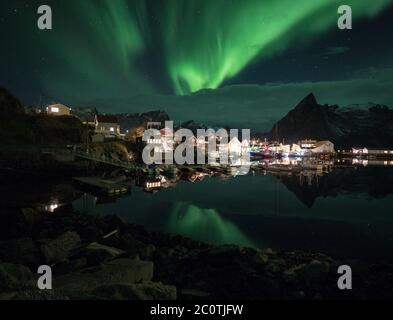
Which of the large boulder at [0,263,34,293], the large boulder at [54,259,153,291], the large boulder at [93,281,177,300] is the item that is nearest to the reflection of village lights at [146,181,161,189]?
the large boulder at [54,259,153,291]

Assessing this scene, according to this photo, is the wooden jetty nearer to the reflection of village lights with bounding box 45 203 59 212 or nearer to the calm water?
the calm water

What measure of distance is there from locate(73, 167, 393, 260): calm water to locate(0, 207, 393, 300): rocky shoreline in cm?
597

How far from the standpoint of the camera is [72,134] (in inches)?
2744

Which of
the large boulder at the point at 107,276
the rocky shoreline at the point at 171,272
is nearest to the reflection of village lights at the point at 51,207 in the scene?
the rocky shoreline at the point at 171,272

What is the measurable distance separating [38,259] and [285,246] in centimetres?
1604

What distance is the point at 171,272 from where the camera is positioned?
14914 millimetres

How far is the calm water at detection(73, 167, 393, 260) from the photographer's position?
24297 mm

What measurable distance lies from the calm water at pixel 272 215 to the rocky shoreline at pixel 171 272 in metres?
5.97

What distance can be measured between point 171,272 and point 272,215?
71.3 ft

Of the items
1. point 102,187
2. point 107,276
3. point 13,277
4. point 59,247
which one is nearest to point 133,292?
point 107,276

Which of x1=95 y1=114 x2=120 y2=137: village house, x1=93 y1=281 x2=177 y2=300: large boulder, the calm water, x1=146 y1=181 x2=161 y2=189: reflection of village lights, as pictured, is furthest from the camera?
x1=95 y1=114 x2=120 y2=137: village house

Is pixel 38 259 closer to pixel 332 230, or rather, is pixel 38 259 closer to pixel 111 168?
pixel 332 230
